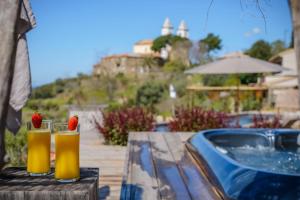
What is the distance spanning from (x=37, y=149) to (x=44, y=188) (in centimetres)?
24

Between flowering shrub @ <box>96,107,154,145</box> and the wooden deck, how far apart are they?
403 millimetres

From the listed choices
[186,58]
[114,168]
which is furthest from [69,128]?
[186,58]

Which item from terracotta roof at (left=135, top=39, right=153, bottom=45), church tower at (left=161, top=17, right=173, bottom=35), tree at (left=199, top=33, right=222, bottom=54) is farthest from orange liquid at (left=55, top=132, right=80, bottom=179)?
A: terracotta roof at (left=135, top=39, right=153, bottom=45)

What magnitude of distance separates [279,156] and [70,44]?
69.0 feet

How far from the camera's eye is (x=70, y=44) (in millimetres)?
24766

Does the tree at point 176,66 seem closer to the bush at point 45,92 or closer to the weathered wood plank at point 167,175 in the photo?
the bush at point 45,92

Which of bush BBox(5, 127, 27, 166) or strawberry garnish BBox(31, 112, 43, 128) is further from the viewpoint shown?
bush BBox(5, 127, 27, 166)

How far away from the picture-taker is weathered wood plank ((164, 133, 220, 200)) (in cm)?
261

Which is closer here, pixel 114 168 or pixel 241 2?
pixel 241 2

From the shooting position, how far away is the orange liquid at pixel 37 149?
1.76 m

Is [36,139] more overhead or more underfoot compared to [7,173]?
more overhead

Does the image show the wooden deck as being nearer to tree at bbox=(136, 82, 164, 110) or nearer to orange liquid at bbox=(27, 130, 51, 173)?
orange liquid at bbox=(27, 130, 51, 173)

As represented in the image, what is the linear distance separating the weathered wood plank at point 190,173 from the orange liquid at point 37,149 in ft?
3.60

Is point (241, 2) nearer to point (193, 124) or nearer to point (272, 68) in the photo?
point (193, 124)
